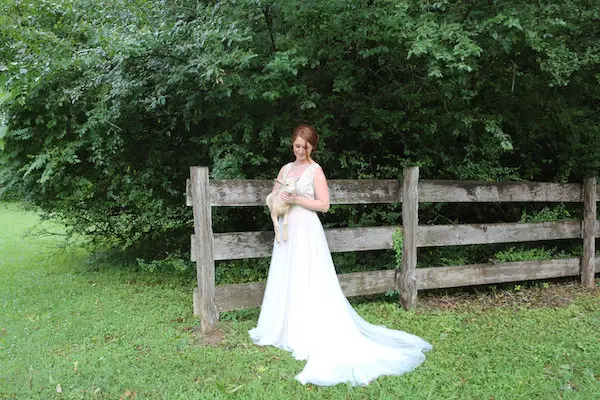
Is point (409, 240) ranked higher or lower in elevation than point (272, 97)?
lower

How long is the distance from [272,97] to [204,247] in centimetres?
166

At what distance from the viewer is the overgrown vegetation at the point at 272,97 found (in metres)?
4.98

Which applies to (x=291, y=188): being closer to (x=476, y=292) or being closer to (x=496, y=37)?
(x=496, y=37)

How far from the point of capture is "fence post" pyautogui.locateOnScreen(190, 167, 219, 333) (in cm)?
480

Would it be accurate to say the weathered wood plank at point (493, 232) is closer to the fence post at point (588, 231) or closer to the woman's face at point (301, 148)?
the fence post at point (588, 231)

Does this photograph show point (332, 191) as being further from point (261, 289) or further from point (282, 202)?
point (261, 289)

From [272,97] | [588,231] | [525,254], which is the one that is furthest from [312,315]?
[588,231]

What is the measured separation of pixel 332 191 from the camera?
5.43 metres

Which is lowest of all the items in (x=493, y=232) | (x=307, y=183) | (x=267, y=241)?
(x=493, y=232)

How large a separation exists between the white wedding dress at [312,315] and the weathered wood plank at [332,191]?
17.3 inches

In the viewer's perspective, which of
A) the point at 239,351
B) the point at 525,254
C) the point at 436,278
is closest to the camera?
the point at 239,351

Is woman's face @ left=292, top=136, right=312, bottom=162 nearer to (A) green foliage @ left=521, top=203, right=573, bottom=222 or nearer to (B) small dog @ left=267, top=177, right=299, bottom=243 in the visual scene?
(B) small dog @ left=267, top=177, right=299, bottom=243

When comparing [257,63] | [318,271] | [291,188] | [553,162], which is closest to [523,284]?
[553,162]

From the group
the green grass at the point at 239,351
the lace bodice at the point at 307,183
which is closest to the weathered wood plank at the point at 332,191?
the lace bodice at the point at 307,183
